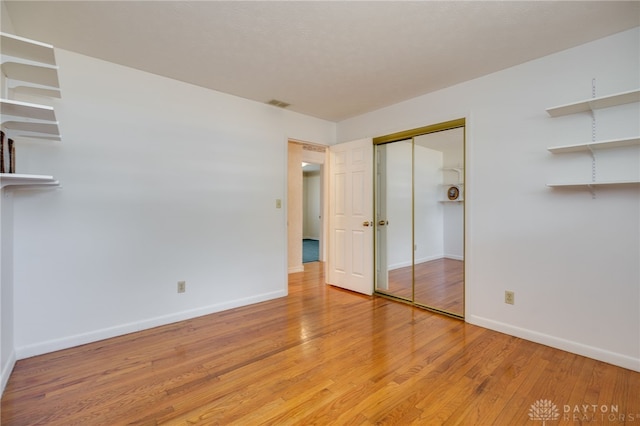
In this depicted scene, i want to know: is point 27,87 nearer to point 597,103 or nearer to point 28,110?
point 28,110

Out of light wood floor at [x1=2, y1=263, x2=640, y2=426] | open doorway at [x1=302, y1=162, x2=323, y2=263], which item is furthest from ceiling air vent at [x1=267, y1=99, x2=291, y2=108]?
open doorway at [x1=302, y1=162, x2=323, y2=263]

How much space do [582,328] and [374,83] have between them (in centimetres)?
284

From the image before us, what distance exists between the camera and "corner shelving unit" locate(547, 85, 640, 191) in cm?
203

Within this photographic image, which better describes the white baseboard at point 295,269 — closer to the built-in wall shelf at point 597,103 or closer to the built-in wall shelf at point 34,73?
the built-in wall shelf at point 34,73

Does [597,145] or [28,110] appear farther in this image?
[597,145]

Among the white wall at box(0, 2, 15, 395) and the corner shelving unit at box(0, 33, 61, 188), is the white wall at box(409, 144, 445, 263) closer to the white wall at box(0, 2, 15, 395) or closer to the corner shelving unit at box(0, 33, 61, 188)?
the corner shelving unit at box(0, 33, 61, 188)

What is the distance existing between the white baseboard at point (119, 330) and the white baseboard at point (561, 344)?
98.4 inches

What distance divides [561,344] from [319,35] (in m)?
3.15

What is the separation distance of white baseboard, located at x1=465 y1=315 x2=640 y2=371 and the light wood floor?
2.7 inches

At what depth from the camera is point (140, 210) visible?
279cm

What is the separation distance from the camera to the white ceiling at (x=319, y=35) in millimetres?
1921

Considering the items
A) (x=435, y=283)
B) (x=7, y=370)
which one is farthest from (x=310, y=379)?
(x=435, y=283)

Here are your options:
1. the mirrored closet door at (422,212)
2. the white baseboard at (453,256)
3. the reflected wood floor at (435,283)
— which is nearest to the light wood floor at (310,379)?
the reflected wood floor at (435,283)

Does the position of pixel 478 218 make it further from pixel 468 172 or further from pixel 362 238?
pixel 362 238
